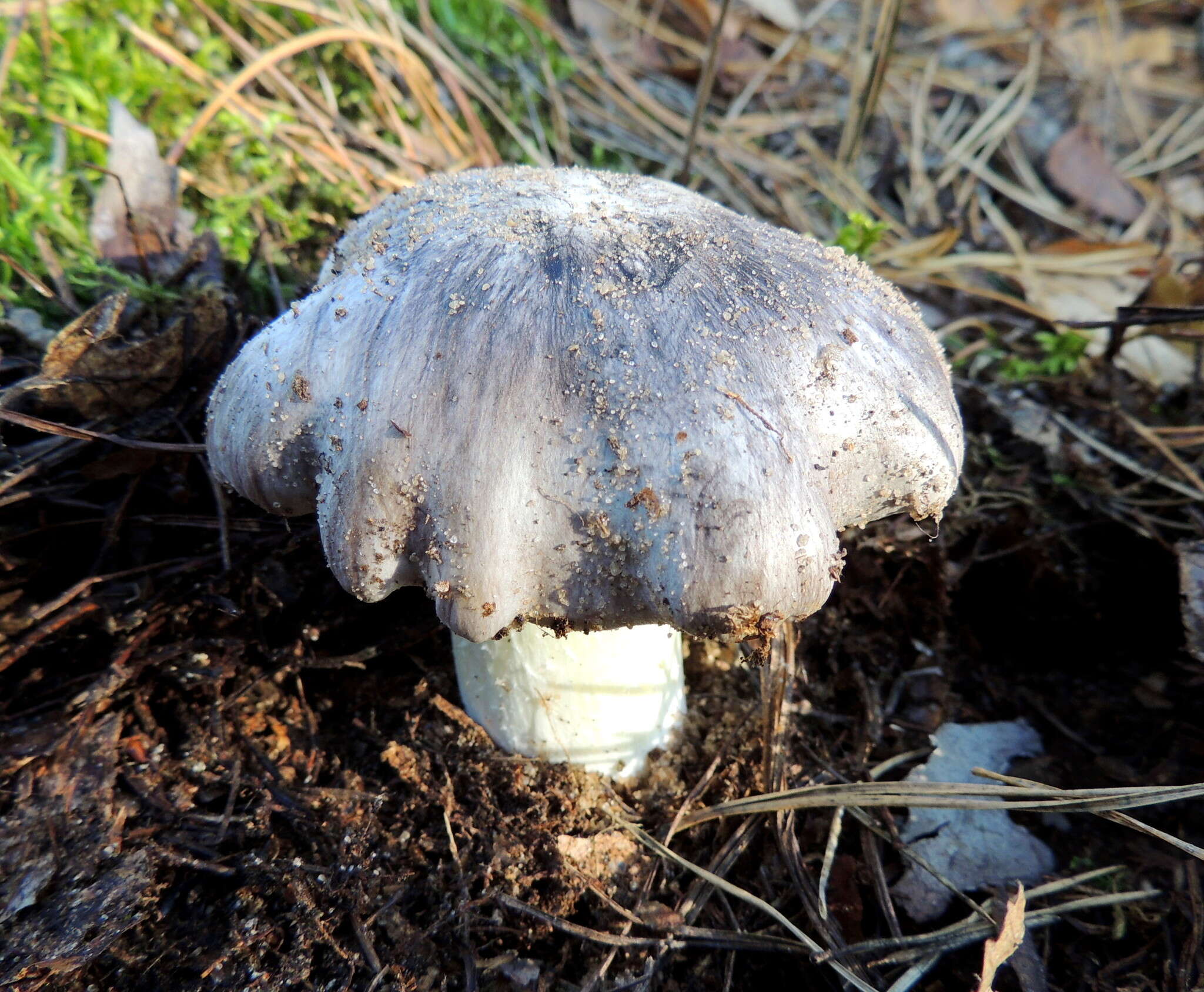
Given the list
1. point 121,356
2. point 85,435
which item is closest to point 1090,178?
point 121,356

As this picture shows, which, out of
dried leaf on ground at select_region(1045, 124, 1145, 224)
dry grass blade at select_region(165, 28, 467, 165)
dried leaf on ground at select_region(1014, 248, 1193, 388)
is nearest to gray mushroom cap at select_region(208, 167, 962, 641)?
dry grass blade at select_region(165, 28, 467, 165)

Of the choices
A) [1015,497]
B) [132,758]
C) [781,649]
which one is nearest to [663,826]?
[781,649]

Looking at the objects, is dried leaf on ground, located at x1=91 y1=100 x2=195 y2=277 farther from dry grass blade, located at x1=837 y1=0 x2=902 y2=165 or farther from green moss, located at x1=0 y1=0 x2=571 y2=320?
dry grass blade, located at x1=837 y1=0 x2=902 y2=165

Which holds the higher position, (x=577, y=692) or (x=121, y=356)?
(x=121, y=356)

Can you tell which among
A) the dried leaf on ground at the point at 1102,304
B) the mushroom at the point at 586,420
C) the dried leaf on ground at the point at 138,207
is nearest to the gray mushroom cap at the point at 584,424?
the mushroom at the point at 586,420

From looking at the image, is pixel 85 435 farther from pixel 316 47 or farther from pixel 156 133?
pixel 316 47

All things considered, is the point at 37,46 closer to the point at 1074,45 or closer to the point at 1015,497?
the point at 1015,497

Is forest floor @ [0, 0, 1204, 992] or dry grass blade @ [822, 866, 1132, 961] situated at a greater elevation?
forest floor @ [0, 0, 1204, 992]
